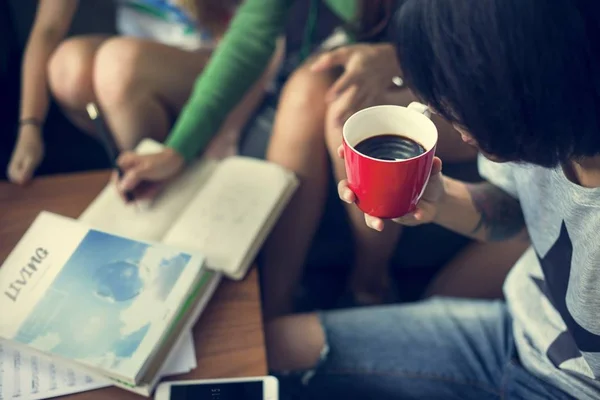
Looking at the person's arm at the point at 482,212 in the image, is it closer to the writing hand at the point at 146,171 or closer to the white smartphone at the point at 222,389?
the white smartphone at the point at 222,389

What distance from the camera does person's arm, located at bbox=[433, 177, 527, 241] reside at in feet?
2.65

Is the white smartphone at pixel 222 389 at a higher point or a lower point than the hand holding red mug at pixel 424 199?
lower

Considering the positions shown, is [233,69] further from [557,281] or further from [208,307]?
[557,281]

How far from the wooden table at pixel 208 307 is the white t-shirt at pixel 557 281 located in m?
0.35

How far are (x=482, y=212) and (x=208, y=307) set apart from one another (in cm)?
39

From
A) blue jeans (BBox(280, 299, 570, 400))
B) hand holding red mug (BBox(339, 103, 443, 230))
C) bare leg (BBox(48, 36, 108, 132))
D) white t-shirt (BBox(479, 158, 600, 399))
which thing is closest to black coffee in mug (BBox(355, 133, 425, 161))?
hand holding red mug (BBox(339, 103, 443, 230))

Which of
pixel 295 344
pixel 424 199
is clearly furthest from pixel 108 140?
pixel 424 199

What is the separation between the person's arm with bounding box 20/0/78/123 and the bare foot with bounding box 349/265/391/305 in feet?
2.21

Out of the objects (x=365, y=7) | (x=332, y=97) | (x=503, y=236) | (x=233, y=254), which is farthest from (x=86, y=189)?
(x=503, y=236)

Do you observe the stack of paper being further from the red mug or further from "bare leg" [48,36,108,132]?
"bare leg" [48,36,108,132]

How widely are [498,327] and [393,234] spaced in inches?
8.9

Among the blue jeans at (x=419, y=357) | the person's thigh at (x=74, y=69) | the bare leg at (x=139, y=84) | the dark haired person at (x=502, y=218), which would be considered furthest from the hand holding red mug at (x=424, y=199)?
the person's thigh at (x=74, y=69)

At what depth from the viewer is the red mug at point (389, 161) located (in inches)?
22.5

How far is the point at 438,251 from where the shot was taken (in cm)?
123
